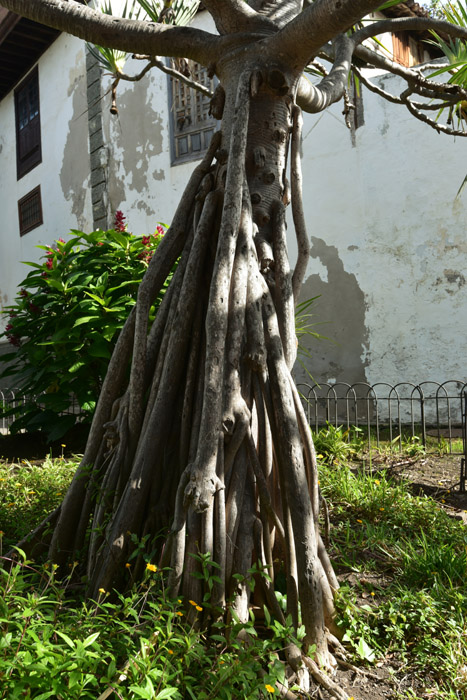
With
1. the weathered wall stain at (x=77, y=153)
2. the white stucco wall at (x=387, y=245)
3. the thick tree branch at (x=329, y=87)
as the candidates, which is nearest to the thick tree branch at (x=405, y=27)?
the thick tree branch at (x=329, y=87)

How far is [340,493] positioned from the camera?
376cm

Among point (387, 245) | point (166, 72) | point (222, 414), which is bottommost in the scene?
point (222, 414)

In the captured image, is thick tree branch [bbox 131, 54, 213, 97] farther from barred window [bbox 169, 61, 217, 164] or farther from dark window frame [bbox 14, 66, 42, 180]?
dark window frame [bbox 14, 66, 42, 180]

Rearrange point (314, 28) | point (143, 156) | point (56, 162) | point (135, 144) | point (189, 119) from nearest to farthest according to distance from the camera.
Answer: point (314, 28)
point (189, 119)
point (143, 156)
point (135, 144)
point (56, 162)

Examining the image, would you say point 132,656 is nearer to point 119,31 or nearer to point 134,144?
point 119,31

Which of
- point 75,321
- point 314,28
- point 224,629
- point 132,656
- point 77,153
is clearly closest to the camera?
point 132,656

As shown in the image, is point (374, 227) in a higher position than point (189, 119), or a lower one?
lower

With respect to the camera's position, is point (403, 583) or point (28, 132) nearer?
point (403, 583)

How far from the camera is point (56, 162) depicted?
12.4 m

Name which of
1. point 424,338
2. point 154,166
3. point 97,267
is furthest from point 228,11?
point 154,166

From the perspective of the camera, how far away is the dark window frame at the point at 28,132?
1321cm

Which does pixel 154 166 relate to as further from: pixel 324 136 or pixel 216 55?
pixel 216 55

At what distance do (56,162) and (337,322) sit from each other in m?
7.44

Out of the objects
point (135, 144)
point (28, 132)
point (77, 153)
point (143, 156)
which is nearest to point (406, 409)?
point (143, 156)
